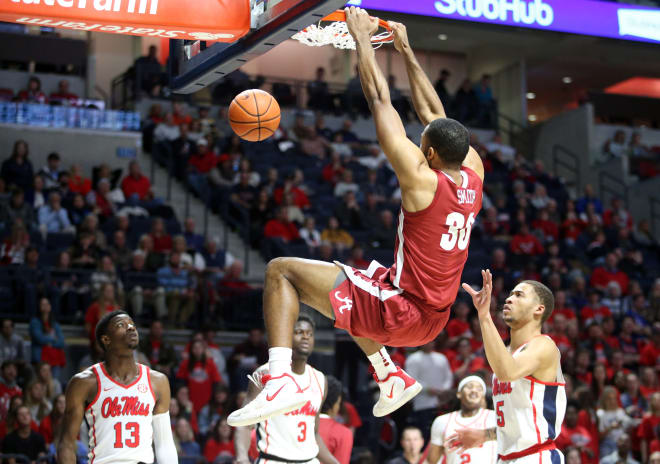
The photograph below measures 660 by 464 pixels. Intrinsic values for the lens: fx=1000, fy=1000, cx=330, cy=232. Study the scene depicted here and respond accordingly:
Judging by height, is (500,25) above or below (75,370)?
above

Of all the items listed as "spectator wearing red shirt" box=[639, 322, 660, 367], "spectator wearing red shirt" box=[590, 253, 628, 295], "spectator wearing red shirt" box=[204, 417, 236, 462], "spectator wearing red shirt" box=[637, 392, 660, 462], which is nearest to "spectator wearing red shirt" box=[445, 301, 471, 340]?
"spectator wearing red shirt" box=[637, 392, 660, 462]

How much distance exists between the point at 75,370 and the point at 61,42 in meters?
10.1

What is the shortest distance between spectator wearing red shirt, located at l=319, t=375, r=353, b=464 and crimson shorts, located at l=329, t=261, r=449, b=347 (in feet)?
11.5

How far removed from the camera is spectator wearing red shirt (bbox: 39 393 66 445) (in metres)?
10.1

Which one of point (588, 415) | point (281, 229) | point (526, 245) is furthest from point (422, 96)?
point (526, 245)

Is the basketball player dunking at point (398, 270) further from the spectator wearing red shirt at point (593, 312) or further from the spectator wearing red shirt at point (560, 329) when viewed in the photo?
the spectator wearing red shirt at point (593, 312)

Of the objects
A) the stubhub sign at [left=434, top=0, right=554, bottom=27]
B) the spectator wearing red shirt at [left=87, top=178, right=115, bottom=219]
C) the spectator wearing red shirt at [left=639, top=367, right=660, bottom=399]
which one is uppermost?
the stubhub sign at [left=434, top=0, right=554, bottom=27]

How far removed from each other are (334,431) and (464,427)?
1.12 meters

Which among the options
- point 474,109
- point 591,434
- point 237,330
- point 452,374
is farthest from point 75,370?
point 474,109

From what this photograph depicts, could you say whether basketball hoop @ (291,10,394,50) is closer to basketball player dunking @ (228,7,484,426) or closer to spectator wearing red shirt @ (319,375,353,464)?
basketball player dunking @ (228,7,484,426)

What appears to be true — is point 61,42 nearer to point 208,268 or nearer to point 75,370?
point 208,268

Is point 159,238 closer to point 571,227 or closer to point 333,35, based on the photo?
point 333,35

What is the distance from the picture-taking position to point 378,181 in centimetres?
1838

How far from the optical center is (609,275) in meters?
16.9
